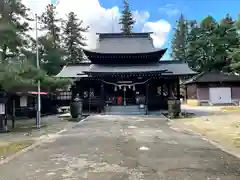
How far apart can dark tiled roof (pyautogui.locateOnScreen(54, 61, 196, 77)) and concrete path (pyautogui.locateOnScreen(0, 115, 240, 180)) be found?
56.3ft

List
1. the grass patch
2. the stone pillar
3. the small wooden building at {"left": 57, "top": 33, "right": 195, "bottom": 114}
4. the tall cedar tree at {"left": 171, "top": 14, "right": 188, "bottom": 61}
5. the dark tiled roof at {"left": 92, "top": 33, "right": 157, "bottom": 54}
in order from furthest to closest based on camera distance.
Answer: the tall cedar tree at {"left": 171, "top": 14, "right": 188, "bottom": 61} → the dark tiled roof at {"left": 92, "top": 33, "right": 157, "bottom": 54} → the small wooden building at {"left": 57, "top": 33, "right": 195, "bottom": 114} → the stone pillar → the grass patch

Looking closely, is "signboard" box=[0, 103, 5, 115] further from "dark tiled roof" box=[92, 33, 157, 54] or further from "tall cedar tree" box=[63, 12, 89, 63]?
"tall cedar tree" box=[63, 12, 89, 63]

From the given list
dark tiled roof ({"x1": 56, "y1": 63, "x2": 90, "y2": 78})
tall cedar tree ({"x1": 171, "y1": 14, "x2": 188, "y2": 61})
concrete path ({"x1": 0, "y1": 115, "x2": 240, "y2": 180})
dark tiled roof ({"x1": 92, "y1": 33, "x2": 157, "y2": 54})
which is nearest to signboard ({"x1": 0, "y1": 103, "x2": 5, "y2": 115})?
concrete path ({"x1": 0, "y1": 115, "x2": 240, "y2": 180})

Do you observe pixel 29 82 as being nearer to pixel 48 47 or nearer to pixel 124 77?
pixel 124 77

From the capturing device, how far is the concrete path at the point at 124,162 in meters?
5.93

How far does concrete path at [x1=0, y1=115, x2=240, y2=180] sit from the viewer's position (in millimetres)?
5930

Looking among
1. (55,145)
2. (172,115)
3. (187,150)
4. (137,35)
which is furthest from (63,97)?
(187,150)

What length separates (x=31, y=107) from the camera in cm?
2405

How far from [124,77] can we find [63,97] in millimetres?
8833

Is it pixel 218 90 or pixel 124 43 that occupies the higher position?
pixel 124 43

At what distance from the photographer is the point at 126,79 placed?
28562mm

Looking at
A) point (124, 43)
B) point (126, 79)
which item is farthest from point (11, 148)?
point (124, 43)

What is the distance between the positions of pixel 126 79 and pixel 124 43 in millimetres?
7345

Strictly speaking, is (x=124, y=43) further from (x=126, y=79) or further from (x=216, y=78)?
(x=216, y=78)
